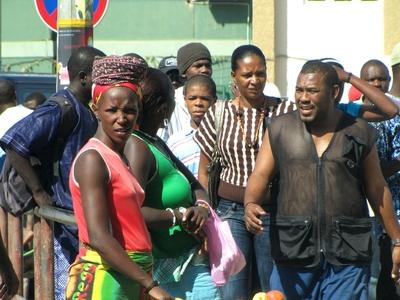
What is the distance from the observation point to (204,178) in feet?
25.5

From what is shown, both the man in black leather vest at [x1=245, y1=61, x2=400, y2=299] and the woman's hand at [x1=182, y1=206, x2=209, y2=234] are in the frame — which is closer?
the woman's hand at [x1=182, y1=206, x2=209, y2=234]

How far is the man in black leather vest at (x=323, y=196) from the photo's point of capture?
262 inches

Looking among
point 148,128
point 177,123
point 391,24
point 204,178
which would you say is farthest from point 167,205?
point 391,24

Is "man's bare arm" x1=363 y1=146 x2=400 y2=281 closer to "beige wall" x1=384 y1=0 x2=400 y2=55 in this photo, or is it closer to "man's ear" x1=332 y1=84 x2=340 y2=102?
"man's ear" x1=332 y1=84 x2=340 y2=102

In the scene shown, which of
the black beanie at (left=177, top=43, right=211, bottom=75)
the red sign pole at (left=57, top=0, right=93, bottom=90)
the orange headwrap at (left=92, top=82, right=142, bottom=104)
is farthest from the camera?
the black beanie at (left=177, top=43, right=211, bottom=75)

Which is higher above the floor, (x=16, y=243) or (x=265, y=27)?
(x=265, y=27)

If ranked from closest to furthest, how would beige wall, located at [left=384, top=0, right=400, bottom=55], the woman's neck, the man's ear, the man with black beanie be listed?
the woman's neck → the man's ear → the man with black beanie → beige wall, located at [left=384, top=0, right=400, bottom=55]

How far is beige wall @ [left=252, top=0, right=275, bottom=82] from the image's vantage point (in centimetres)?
2056

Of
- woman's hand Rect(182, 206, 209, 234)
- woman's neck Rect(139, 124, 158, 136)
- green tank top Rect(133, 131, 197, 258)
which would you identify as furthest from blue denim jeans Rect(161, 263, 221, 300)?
woman's neck Rect(139, 124, 158, 136)

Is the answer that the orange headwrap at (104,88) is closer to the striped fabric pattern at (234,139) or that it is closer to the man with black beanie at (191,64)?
the striped fabric pattern at (234,139)

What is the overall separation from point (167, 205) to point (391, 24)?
15193mm

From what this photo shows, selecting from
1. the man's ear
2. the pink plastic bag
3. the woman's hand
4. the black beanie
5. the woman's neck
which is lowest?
the pink plastic bag

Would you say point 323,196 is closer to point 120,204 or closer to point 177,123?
point 120,204

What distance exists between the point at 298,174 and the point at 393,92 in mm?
2615
